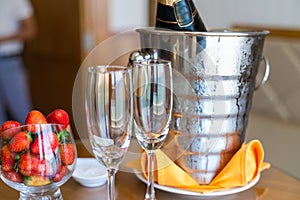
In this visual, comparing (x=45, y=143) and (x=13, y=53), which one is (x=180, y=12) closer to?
(x=45, y=143)

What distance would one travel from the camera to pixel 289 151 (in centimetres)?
181

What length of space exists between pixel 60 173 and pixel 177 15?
37cm

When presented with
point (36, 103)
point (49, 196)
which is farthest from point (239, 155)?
point (36, 103)

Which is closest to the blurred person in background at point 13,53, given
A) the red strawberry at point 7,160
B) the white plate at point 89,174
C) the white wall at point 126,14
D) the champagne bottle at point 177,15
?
the white wall at point 126,14

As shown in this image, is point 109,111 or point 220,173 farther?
point 220,173

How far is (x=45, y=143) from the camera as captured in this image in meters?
0.74

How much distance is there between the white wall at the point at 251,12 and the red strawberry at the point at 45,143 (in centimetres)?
179

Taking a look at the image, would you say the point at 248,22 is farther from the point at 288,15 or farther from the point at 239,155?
the point at 239,155

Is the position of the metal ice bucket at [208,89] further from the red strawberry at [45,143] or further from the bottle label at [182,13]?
the red strawberry at [45,143]

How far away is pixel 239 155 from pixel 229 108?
3.9 inches

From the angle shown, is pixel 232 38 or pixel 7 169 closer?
pixel 7 169

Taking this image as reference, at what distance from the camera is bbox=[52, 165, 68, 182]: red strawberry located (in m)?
0.77

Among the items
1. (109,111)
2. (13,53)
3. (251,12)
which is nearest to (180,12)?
(109,111)

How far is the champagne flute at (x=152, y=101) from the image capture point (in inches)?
30.5
